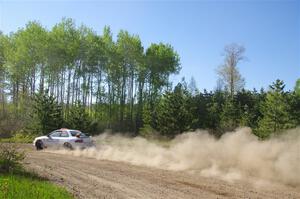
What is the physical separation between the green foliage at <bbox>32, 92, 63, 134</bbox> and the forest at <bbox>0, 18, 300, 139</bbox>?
0.11 meters

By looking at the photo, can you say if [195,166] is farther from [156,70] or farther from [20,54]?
[156,70]

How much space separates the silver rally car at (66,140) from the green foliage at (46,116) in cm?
1591

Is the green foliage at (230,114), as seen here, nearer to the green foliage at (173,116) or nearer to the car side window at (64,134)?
the green foliage at (173,116)

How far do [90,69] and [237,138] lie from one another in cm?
4665

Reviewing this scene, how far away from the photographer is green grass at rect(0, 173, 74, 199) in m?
9.79

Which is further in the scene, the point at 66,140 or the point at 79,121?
Answer: the point at 79,121

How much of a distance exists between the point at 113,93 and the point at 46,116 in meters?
24.6

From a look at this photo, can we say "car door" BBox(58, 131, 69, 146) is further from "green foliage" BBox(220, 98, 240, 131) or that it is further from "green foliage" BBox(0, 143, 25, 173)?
"green foliage" BBox(220, 98, 240, 131)

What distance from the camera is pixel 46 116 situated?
43.8 m

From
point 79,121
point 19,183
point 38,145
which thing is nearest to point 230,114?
point 79,121

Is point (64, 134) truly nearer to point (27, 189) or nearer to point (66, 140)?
point (66, 140)

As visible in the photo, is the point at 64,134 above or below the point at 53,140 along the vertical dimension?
above

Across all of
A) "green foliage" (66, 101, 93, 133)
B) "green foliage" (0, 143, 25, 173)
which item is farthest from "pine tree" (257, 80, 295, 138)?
"green foliage" (0, 143, 25, 173)

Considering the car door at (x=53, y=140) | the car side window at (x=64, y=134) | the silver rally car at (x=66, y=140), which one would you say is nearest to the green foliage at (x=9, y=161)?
the silver rally car at (x=66, y=140)
